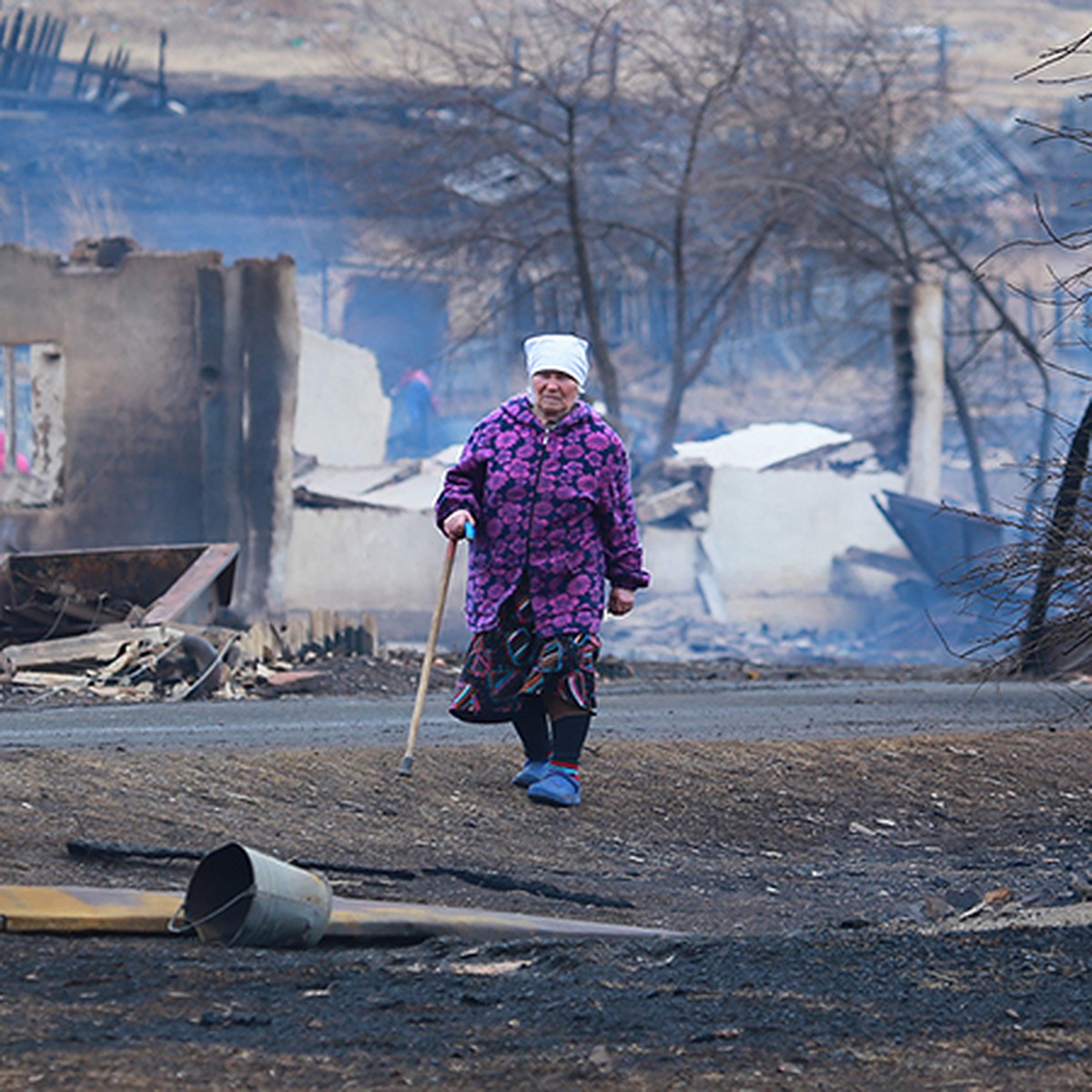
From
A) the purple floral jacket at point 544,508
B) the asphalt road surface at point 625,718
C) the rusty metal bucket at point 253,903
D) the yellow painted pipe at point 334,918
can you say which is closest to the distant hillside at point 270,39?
the asphalt road surface at point 625,718

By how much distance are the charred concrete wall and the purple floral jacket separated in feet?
39.1

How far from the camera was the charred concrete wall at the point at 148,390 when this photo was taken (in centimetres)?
1728

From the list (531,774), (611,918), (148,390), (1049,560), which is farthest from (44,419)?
(611,918)

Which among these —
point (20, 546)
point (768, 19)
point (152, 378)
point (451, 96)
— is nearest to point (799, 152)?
point (768, 19)

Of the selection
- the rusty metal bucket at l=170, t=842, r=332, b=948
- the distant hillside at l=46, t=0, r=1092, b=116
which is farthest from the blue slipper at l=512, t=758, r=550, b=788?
the distant hillside at l=46, t=0, r=1092, b=116

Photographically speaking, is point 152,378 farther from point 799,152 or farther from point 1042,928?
point 1042,928

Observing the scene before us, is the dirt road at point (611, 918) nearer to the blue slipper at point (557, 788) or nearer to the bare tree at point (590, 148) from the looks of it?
the blue slipper at point (557, 788)

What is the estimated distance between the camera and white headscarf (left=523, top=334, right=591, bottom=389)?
5.81 meters

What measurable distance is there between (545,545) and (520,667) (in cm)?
46

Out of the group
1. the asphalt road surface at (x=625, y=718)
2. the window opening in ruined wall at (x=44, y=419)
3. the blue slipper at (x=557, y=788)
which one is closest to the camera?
the blue slipper at (x=557, y=788)

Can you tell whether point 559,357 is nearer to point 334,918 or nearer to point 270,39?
point 334,918

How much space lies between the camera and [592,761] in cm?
693

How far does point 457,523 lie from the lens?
5.82 metres

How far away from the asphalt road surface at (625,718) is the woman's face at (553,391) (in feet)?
6.08
